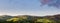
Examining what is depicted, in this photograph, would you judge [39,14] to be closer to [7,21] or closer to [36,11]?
[36,11]

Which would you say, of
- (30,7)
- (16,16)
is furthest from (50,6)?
(16,16)

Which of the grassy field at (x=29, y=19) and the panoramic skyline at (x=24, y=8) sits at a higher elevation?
the panoramic skyline at (x=24, y=8)

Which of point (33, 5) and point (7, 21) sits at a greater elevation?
point (33, 5)

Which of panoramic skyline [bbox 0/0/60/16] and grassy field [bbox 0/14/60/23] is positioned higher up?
panoramic skyline [bbox 0/0/60/16]

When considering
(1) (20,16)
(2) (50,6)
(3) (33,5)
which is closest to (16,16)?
(1) (20,16)

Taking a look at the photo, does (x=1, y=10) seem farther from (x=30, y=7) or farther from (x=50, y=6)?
(x=50, y=6)

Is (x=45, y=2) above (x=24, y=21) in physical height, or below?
above
